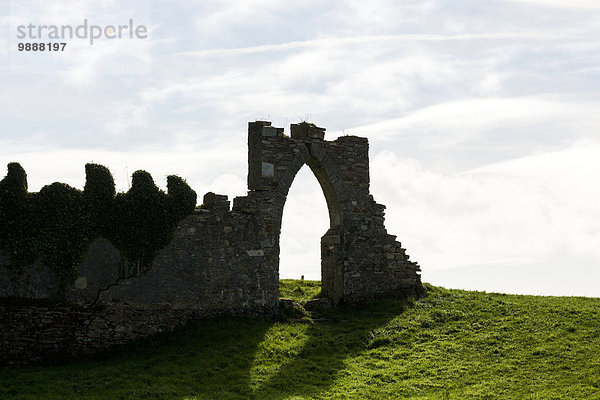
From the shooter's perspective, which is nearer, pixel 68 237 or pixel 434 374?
pixel 434 374

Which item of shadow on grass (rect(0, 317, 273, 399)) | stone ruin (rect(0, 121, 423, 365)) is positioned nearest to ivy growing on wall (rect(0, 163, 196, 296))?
stone ruin (rect(0, 121, 423, 365))

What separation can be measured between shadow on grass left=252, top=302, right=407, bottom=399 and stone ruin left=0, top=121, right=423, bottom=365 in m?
1.07

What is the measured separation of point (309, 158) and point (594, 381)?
35.4 feet

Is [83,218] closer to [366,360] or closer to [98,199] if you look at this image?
[98,199]

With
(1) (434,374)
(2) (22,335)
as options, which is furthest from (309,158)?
(2) (22,335)

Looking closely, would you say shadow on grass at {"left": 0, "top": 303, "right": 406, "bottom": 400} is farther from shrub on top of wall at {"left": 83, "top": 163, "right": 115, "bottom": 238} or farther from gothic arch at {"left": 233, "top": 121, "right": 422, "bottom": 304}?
shrub on top of wall at {"left": 83, "top": 163, "right": 115, "bottom": 238}

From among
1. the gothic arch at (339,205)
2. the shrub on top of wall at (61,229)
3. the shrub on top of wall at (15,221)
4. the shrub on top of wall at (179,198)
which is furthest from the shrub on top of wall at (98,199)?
the gothic arch at (339,205)

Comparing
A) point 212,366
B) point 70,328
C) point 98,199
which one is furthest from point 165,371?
point 98,199

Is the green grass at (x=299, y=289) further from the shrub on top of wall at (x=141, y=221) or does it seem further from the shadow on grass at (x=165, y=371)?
the shrub on top of wall at (x=141, y=221)

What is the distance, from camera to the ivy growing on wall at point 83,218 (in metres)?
17.2

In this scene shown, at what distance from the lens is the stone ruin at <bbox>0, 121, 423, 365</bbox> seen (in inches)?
683

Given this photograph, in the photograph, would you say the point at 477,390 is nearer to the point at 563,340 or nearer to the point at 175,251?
the point at 563,340

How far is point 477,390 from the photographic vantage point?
15.2 m

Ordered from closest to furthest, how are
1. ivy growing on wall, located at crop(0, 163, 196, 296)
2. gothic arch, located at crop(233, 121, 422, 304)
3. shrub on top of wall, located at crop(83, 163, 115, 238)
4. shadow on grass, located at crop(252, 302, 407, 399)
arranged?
1. shadow on grass, located at crop(252, 302, 407, 399)
2. ivy growing on wall, located at crop(0, 163, 196, 296)
3. shrub on top of wall, located at crop(83, 163, 115, 238)
4. gothic arch, located at crop(233, 121, 422, 304)
